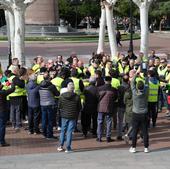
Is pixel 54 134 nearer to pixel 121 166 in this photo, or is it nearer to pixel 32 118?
pixel 32 118

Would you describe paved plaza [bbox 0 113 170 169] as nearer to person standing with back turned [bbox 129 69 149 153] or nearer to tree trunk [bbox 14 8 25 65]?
person standing with back turned [bbox 129 69 149 153]

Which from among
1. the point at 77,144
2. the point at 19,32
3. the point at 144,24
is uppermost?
the point at 144,24

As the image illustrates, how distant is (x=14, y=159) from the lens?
11.5m

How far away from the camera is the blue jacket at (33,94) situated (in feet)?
45.5

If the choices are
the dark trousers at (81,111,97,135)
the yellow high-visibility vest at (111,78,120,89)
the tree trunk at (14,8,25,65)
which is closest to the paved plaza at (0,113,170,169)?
the dark trousers at (81,111,97,135)

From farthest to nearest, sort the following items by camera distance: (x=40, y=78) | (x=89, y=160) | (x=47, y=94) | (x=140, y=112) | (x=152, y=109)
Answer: (x=152, y=109)
(x=40, y=78)
(x=47, y=94)
(x=140, y=112)
(x=89, y=160)

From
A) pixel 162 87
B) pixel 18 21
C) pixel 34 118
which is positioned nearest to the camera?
pixel 34 118

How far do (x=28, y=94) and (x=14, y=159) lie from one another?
114 inches

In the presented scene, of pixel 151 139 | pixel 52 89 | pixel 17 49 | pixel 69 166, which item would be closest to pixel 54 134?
pixel 52 89

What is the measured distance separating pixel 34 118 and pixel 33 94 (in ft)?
2.54

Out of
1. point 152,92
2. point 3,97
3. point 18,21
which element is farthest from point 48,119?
point 18,21

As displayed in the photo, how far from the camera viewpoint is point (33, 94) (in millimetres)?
13883

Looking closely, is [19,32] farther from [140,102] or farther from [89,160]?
[89,160]

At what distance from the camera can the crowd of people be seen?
39.8 ft
